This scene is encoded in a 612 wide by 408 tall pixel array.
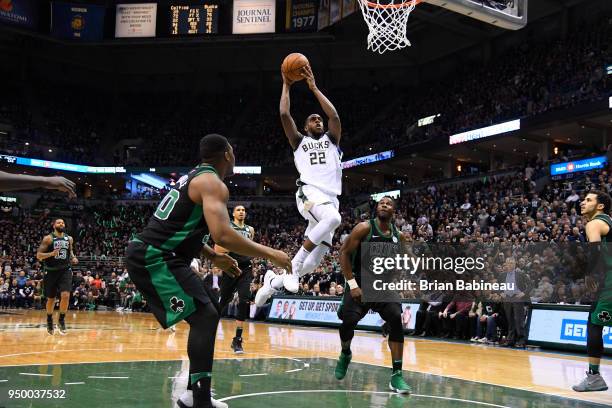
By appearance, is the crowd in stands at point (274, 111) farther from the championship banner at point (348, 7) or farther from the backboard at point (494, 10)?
the backboard at point (494, 10)

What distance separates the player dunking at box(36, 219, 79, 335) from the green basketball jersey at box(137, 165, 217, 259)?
808cm

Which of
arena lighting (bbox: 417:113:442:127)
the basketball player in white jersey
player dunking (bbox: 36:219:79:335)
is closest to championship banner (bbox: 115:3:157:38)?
arena lighting (bbox: 417:113:442:127)

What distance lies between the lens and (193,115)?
43.1m

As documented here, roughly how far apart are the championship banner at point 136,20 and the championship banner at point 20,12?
439cm

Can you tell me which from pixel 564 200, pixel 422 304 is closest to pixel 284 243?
pixel 564 200

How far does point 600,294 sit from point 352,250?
254 cm

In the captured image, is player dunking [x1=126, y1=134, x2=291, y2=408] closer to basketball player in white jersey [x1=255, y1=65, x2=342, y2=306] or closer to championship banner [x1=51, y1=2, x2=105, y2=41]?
basketball player in white jersey [x1=255, y1=65, x2=342, y2=306]

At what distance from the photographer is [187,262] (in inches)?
173

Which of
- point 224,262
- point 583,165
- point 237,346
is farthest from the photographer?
point 583,165

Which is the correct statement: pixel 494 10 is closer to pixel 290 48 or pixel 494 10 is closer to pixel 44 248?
pixel 44 248

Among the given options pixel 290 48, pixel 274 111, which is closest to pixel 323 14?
pixel 290 48

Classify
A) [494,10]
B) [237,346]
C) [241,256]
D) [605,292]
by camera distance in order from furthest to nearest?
[494,10]
[237,346]
[241,256]
[605,292]

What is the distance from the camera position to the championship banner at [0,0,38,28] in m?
33.3

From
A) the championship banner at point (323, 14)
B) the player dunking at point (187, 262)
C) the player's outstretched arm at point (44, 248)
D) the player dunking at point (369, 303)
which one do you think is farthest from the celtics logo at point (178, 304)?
the championship banner at point (323, 14)
